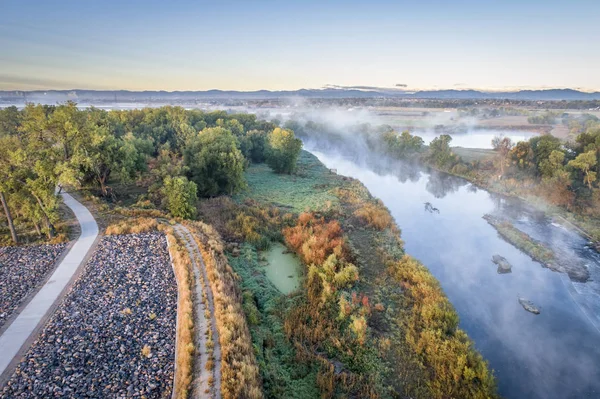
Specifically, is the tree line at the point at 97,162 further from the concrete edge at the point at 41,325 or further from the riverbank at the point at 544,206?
the riverbank at the point at 544,206

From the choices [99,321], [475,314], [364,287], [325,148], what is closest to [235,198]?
[364,287]

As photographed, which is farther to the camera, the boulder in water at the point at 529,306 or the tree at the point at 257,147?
the tree at the point at 257,147

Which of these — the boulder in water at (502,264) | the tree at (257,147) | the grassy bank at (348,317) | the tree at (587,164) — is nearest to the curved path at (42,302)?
the grassy bank at (348,317)

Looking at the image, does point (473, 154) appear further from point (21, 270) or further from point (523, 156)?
point (21, 270)

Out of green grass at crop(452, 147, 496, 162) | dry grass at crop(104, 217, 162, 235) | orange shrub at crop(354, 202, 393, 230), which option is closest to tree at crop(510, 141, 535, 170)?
green grass at crop(452, 147, 496, 162)

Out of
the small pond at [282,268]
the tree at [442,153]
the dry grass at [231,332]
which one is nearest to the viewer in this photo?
the dry grass at [231,332]

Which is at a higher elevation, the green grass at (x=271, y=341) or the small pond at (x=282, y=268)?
the green grass at (x=271, y=341)

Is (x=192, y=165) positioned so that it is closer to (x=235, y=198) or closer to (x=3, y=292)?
(x=235, y=198)

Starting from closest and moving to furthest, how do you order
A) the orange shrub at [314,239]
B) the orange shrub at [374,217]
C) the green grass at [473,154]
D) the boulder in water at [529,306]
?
the boulder in water at [529,306] → the orange shrub at [314,239] → the orange shrub at [374,217] → the green grass at [473,154]
